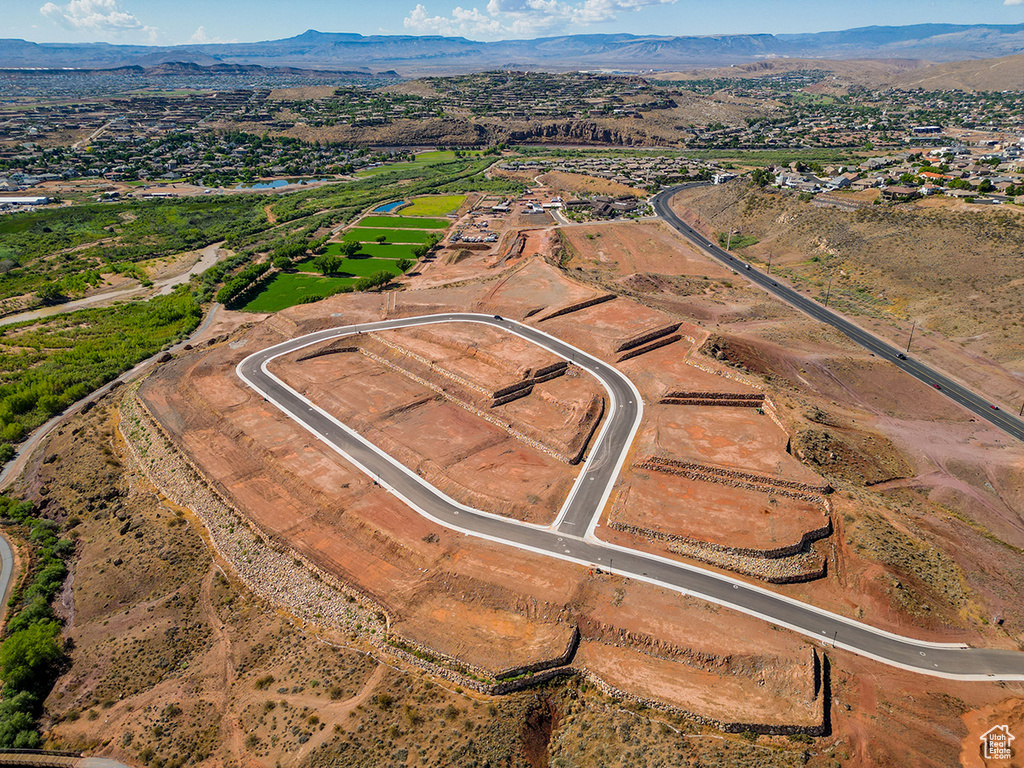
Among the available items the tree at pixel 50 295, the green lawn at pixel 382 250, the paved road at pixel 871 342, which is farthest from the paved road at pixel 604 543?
the tree at pixel 50 295

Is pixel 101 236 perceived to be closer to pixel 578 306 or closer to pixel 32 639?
pixel 578 306

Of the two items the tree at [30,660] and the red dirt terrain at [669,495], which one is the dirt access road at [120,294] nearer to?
the red dirt terrain at [669,495]

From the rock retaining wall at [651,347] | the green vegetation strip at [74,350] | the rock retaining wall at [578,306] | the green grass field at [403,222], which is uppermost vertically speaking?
the rock retaining wall at [578,306]

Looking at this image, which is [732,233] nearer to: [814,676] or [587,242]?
[587,242]

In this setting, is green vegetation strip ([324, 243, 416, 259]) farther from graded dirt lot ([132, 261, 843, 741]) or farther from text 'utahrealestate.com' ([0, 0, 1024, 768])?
graded dirt lot ([132, 261, 843, 741])

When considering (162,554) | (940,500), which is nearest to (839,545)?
(940,500)

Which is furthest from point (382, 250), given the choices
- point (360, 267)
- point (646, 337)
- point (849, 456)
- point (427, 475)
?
point (849, 456)
